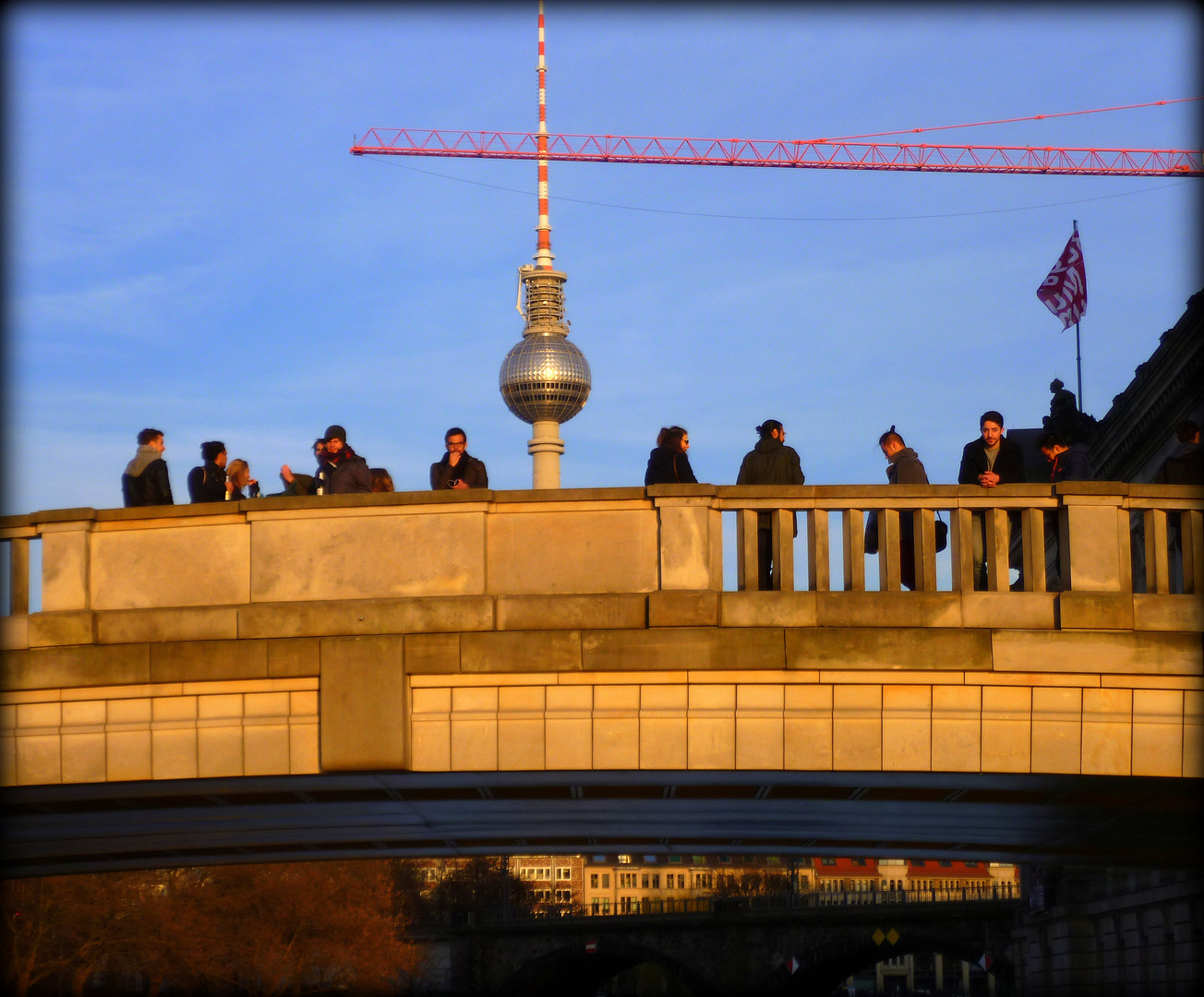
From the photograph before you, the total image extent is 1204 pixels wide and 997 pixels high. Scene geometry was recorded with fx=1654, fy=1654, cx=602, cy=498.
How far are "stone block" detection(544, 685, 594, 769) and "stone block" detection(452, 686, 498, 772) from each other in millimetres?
527

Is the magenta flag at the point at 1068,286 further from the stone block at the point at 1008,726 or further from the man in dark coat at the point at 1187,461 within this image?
the stone block at the point at 1008,726

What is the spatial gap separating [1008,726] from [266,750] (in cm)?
719

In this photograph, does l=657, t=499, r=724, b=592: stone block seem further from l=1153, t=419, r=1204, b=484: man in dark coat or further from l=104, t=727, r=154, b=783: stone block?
l=104, t=727, r=154, b=783: stone block

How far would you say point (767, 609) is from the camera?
15773 mm

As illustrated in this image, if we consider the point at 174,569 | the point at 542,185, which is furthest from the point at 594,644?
the point at 542,185

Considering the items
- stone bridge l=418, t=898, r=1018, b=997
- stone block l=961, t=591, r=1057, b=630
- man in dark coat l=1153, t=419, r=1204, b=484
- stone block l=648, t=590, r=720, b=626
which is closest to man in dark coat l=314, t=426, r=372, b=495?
stone block l=648, t=590, r=720, b=626

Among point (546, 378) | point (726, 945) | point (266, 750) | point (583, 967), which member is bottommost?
point (583, 967)

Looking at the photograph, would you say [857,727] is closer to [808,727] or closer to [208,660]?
[808,727]

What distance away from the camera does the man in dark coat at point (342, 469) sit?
17.8m

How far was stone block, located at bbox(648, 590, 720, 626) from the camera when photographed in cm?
1572

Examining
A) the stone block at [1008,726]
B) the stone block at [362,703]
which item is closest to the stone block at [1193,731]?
the stone block at [1008,726]

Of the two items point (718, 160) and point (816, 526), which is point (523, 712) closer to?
point (816, 526)

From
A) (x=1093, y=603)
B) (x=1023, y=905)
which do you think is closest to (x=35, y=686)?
(x=1093, y=603)

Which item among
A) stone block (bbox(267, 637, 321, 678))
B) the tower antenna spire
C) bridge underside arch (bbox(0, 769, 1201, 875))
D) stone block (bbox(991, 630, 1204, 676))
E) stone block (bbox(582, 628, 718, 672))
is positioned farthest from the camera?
the tower antenna spire
